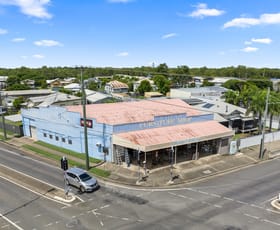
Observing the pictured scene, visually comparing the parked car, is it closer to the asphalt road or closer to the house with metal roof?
the asphalt road

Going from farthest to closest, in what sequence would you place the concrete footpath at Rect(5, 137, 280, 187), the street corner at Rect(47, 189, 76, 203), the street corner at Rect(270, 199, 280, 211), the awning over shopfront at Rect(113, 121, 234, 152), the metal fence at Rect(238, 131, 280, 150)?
the metal fence at Rect(238, 131, 280, 150)
the awning over shopfront at Rect(113, 121, 234, 152)
the concrete footpath at Rect(5, 137, 280, 187)
the street corner at Rect(47, 189, 76, 203)
the street corner at Rect(270, 199, 280, 211)

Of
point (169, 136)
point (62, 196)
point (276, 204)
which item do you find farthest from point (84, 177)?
point (276, 204)

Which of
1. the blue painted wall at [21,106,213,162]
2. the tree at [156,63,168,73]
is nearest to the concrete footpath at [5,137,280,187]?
the blue painted wall at [21,106,213,162]

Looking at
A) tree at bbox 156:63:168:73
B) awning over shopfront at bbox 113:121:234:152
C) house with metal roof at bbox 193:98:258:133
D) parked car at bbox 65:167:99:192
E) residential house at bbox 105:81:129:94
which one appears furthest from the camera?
tree at bbox 156:63:168:73

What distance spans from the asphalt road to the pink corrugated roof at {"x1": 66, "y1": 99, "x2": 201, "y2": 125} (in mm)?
9399

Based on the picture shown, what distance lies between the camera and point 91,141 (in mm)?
32312

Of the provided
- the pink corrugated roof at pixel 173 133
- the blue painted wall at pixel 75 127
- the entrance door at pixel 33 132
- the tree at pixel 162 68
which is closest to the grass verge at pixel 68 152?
the blue painted wall at pixel 75 127

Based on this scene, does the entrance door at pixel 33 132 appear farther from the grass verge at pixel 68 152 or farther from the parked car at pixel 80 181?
the parked car at pixel 80 181

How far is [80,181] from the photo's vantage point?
2361 centimetres

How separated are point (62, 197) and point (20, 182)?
6.04 m

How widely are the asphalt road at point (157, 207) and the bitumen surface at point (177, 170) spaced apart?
46.8 inches

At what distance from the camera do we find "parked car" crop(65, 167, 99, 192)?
76.6ft

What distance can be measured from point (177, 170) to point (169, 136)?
3966 mm

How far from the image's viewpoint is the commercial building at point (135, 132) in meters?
29.8
